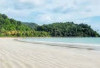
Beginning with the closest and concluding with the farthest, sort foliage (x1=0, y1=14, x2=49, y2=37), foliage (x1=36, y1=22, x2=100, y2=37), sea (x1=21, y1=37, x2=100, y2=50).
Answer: sea (x1=21, y1=37, x2=100, y2=50) < foliage (x1=0, y1=14, x2=49, y2=37) < foliage (x1=36, y1=22, x2=100, y2=37)

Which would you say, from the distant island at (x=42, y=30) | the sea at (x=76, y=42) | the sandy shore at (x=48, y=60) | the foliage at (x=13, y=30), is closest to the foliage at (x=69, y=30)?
the distant island at (x=42, y=30)

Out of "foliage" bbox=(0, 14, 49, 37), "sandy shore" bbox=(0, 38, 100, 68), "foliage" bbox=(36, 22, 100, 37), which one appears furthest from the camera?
"foliage" bbox=(36, 22, 100, 37)

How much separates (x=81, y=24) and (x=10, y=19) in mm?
46374

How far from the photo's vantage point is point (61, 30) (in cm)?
13275

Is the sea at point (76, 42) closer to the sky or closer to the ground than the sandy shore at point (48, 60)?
closer to the ground

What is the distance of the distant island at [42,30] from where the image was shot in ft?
349

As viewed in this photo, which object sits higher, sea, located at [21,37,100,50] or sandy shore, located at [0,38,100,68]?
sandy shore, located at [0,38,100,68]

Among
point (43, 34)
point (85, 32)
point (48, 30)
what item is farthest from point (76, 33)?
point (43, 34)

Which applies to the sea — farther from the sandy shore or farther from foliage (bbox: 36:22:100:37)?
foliage (bbox: 36:22:100:37)

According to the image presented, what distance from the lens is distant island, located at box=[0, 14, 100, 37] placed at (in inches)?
4188

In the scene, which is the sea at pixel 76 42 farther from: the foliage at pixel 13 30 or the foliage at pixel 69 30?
the foliage at pixel 69 30

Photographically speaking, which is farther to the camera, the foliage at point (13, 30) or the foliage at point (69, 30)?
the foliage at point (69, 30)

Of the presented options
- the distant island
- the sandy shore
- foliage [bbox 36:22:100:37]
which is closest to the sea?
the sandy shore

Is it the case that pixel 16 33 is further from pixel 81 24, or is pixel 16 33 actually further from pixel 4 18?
pixel 81 24
